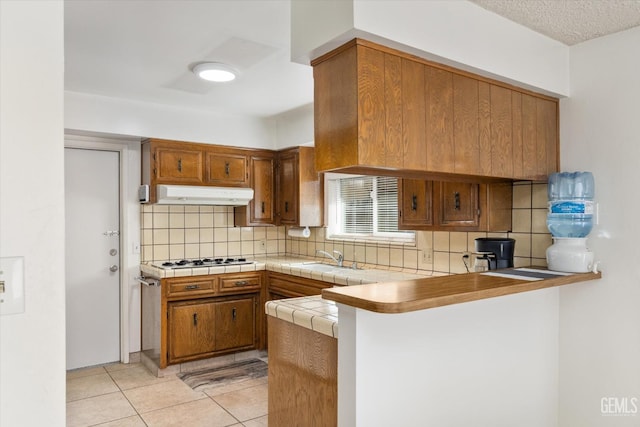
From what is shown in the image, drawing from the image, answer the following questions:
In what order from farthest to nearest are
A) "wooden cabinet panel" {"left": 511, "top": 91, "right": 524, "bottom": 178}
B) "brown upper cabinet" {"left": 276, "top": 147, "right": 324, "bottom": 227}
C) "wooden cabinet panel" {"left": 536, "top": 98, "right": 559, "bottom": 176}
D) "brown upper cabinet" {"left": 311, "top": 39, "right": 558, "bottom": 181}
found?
1. "brown upper cabinet" {"left": 276, "top": 147, "right": 324, "bottom": 227}
2. "wooden cabinet panel" {"left": 536, "top": 98, "right": 559, "bottom": 176}
3. "wooden cabinet panel" {"left": 511, "top": 91, "right": 524, "bottom": 178}
4. "brown upper cabinet" {"left": 311, "top": 39, "right": 558, "bottom": 181}

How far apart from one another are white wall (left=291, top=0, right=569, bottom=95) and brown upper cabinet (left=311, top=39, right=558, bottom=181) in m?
0.06

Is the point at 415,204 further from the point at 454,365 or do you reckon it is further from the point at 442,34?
the point at 442,34

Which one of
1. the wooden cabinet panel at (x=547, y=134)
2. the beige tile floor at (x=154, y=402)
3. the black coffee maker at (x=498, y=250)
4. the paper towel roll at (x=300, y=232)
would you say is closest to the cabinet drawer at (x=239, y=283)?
the paper towel roll at (x=300, y=232)

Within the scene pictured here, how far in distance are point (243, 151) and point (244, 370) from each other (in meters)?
2.19

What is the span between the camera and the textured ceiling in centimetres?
196

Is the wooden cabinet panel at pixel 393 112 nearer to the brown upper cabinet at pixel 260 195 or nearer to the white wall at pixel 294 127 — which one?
the white wall at pixel 294 127

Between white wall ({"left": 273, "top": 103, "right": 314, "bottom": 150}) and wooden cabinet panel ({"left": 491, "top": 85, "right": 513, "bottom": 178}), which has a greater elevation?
white wall ({"left": 273, "top": 103, "right": 314, "bottom": 150})

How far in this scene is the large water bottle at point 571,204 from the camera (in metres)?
2.31

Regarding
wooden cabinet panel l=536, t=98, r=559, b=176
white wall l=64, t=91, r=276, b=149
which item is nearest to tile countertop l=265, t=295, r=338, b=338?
wooden cabinet panel l=536, t=98, r=559, b=176

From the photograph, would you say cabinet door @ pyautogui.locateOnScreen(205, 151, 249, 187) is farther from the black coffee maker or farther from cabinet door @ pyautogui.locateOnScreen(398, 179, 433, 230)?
the black coffee maker

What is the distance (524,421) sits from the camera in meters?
2.37

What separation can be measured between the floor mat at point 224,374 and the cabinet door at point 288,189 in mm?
1477

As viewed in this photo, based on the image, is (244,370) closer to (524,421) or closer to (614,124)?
(524,421)

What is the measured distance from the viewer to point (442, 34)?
185 centimetres
